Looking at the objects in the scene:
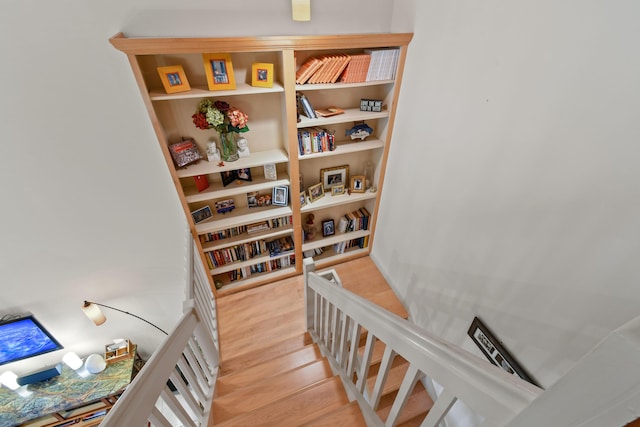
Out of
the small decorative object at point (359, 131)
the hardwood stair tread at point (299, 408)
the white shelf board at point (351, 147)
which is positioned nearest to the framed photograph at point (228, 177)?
the white shelf board at point (351, 147)

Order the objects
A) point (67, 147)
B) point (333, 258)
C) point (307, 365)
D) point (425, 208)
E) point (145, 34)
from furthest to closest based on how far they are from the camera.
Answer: point (333, 258) < point (425, 208) < point (307, 365) < point (67, 147) < point (145, 34)

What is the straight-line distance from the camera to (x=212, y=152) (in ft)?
6.87

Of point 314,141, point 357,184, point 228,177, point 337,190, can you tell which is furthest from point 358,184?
point 228,177

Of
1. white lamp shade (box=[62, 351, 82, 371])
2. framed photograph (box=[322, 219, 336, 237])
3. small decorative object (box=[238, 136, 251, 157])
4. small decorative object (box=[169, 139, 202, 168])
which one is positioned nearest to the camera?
small decorative object (box=[169, 139, 202, 168])

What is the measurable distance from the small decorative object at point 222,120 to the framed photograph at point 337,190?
3.30 ft

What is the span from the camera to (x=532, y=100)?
1160 mm

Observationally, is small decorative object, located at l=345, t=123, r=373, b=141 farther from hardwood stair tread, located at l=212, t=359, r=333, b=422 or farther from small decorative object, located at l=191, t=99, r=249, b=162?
hardwood stair tread, located at l=212, t=359, r=333, b=422

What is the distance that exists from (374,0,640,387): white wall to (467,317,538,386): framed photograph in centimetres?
5

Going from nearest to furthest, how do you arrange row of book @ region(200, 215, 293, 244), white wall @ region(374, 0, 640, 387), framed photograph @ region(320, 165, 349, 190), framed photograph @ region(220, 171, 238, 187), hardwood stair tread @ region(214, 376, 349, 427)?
white wall @ region(374, 0, 640, 387), hardwood stair tread @ region(214, 376, 349, 427), framed photograph @ region(220, 171, 238, 187), row of book @ region(200, 215, 293, 244), framed photograph @ region(320, 165, 349, 190)

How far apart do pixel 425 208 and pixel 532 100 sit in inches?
38.2

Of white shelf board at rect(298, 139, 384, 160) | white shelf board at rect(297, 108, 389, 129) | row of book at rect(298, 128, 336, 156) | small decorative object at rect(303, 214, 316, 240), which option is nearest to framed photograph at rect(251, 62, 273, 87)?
white shelf board at rect(297, 108, 389, 129)

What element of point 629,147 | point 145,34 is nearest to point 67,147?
point 145,34

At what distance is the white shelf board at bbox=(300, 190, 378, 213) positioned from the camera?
2571mm

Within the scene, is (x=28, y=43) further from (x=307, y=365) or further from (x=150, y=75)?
(x=307, y=365)
